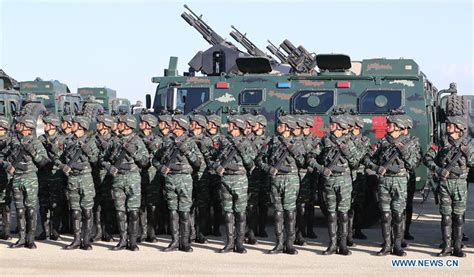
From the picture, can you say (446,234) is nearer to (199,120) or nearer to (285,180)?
(285,180)

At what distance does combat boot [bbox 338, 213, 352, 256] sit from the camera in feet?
34.5

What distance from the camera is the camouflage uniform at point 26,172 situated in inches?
426

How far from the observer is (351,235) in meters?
11.2

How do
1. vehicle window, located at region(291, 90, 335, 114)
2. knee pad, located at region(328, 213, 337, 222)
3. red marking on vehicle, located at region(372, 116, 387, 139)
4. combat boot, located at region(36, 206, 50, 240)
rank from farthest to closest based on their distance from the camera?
vehicle window, located at region(291, 90, 335, 114) < red marking on vehicle, located at region(372, 116, 387, 139) < combat boot, located at region(36, 206, 50, 240) < knee pad, located at region(328, 213, 337, 222)

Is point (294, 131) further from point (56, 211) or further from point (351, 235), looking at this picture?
point (56, 211)

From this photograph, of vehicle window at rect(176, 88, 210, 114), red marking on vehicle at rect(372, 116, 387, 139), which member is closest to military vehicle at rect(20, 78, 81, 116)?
vehicle window at rect(176, 88, 210, 114)

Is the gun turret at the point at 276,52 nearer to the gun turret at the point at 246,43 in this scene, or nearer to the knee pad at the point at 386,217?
the gun turret at the point at 246,43

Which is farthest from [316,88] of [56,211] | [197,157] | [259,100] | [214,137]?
[56,211]

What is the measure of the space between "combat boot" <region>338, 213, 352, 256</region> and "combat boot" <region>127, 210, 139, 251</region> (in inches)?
98.4

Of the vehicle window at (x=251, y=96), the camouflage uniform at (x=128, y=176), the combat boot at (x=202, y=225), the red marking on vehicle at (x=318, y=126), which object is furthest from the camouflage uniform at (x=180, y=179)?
the vehicle window at (x=251, y=96)

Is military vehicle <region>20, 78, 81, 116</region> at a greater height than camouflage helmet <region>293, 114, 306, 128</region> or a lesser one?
greater

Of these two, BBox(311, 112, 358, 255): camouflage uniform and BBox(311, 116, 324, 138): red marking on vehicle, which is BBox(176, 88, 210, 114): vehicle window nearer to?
BBox(311, 116, 324, 138): red marking on vehicle

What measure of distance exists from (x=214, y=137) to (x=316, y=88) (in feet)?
9.07

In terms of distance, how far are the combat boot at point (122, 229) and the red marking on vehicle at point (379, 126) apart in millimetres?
4574
